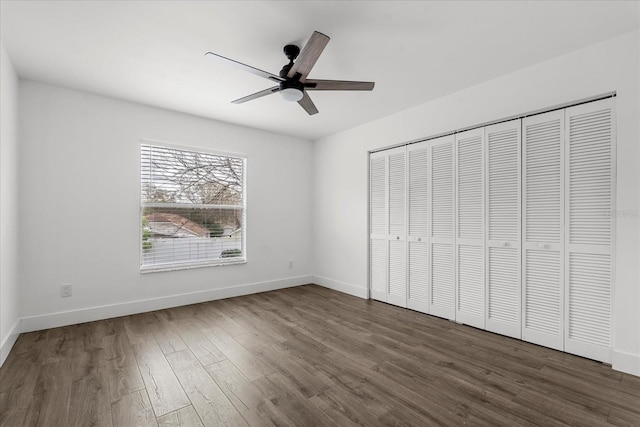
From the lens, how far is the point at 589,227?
2529mm

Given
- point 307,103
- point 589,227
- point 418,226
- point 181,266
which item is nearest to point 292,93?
point 307,103

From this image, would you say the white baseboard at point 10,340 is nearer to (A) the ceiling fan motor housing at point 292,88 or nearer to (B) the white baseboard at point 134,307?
(B) the white baseboard at point 134,307

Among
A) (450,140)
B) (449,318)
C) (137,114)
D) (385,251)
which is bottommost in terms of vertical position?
(449,318)

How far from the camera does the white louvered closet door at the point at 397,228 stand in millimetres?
3984

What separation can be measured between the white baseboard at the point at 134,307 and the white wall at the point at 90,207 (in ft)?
0.04

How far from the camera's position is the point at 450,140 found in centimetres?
350

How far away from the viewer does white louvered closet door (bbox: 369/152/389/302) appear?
4.23 metres

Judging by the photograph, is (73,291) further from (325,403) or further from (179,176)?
(325,403)

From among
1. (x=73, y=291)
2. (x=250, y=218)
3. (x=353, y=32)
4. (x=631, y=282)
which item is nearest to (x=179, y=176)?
(x=250, y=218)

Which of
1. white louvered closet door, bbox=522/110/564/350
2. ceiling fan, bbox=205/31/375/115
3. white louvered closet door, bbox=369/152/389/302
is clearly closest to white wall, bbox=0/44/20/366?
ceiling fan, bbox=205/31/375/115

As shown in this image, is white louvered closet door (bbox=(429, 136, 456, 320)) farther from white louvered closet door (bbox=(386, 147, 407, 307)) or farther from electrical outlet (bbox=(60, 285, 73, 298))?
electrical outlet (bbox=(60, 285, 73, 298))

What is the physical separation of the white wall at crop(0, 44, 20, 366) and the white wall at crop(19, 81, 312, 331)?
15cm

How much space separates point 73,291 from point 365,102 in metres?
3.98

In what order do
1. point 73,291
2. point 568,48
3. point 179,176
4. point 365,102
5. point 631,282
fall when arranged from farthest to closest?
point 179,176 < point 365,102 < point 73,291 < point 568,48 < point 631,282
